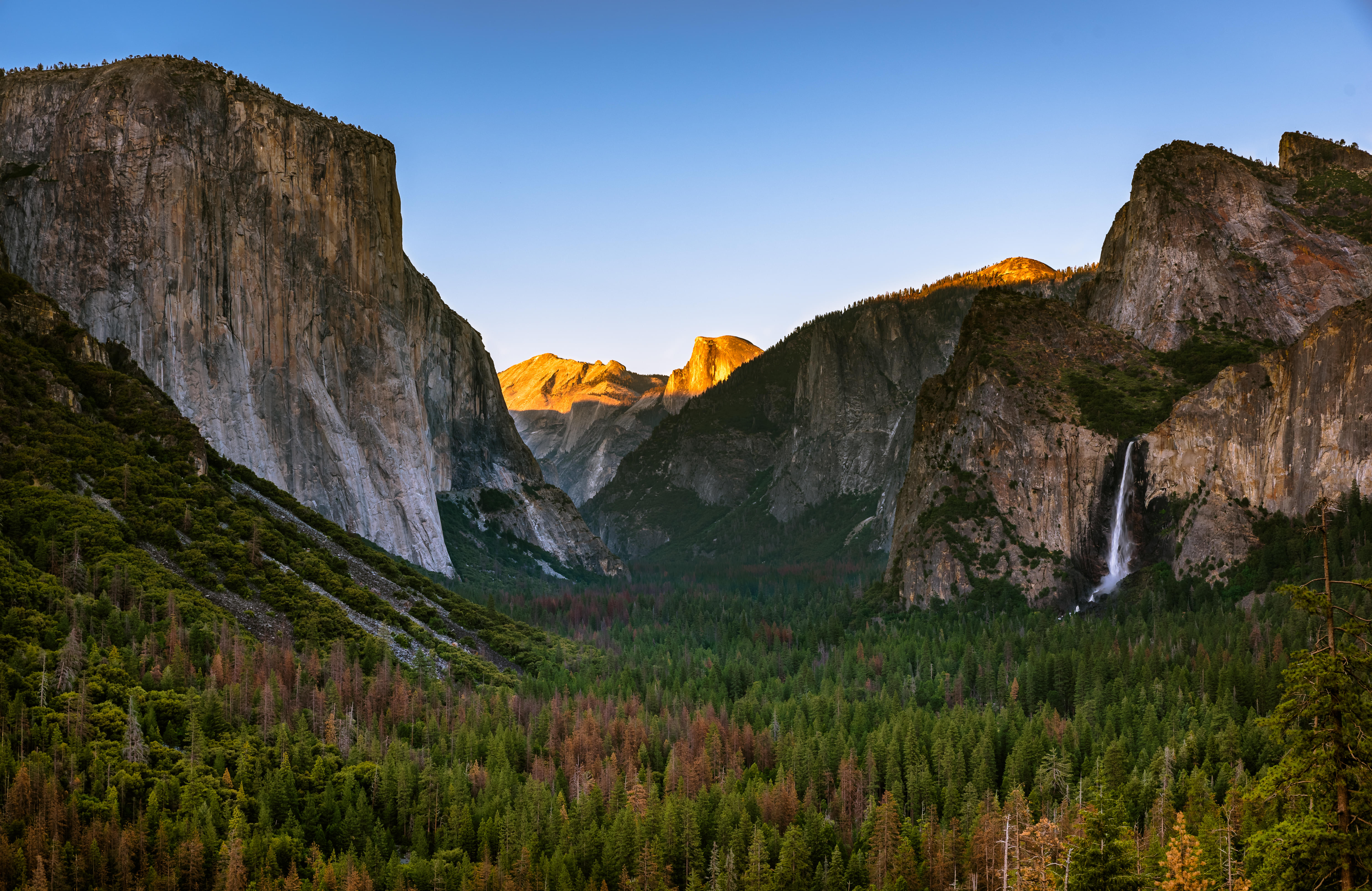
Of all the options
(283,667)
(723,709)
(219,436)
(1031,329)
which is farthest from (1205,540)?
(219,436)

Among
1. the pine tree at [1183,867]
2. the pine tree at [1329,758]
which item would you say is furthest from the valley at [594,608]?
the pine tree at [1183,867]

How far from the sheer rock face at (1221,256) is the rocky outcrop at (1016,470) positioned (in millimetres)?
9695

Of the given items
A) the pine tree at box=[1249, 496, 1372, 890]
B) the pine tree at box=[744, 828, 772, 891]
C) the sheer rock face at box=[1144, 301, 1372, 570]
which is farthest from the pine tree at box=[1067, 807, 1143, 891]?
the sheer rock face at box=[1144, 301, 1372, 570]

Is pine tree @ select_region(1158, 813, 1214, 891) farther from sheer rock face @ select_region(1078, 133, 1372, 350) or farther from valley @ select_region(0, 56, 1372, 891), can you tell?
sheer rock face @ select_region(1078, 133, 1372, 350)

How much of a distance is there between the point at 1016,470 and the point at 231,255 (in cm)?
10963

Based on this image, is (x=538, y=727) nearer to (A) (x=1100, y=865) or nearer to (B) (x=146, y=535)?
(B) (x=146, y=535)

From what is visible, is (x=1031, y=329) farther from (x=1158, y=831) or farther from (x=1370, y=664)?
(x=1370, y=664)

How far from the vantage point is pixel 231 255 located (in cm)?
15675

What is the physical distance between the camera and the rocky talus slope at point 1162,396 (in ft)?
505

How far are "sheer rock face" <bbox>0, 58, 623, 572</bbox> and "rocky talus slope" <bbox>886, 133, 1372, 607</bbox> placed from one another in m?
82.0

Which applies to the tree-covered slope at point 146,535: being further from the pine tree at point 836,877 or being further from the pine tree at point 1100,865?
the pine tree at point 1100,865

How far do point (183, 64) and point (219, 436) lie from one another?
49.6m

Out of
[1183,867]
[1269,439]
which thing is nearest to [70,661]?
[1183,867]

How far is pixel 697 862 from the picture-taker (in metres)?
77.8
